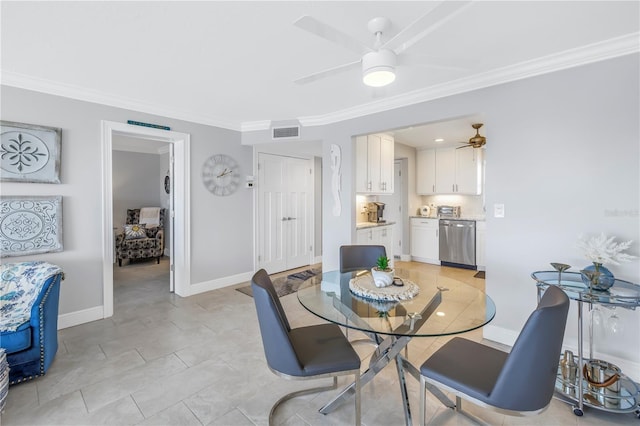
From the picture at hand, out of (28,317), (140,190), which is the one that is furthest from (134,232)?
(28,317)

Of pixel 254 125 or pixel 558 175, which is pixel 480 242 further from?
pixel 254 125

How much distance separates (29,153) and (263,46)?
2.42 metres

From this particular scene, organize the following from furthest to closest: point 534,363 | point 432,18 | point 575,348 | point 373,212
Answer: point 373,212, point 575,348, point 432,18, point 534,363

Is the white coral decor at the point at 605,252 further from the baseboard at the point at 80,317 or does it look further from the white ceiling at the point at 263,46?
the baseboard at the point at 80,317

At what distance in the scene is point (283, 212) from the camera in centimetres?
518

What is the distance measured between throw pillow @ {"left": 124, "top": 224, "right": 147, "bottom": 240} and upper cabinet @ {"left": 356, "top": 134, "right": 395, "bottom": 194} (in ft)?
14.3

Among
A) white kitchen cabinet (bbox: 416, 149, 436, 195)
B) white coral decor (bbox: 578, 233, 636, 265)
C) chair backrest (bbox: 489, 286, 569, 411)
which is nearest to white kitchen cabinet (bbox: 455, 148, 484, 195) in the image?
white kitchen cabinet (bbox: 416, 149, 436, 195)

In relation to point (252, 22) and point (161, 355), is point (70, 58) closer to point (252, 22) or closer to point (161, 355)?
point (252, 22)


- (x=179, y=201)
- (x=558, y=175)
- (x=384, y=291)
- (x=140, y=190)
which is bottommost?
(x=384, y=291)

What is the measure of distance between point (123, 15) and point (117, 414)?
7.93 ft

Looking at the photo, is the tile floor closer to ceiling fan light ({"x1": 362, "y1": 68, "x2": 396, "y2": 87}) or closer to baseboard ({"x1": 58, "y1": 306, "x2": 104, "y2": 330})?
baseboard ({"x1": 58, "y1": 306, "x2": 104, "y2": 330})

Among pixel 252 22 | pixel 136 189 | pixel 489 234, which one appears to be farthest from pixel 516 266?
pixel 136 189

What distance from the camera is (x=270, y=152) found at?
4.89 meters

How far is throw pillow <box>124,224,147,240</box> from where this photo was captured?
224 inches
